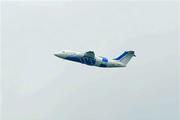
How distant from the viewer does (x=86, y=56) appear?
656 feet
